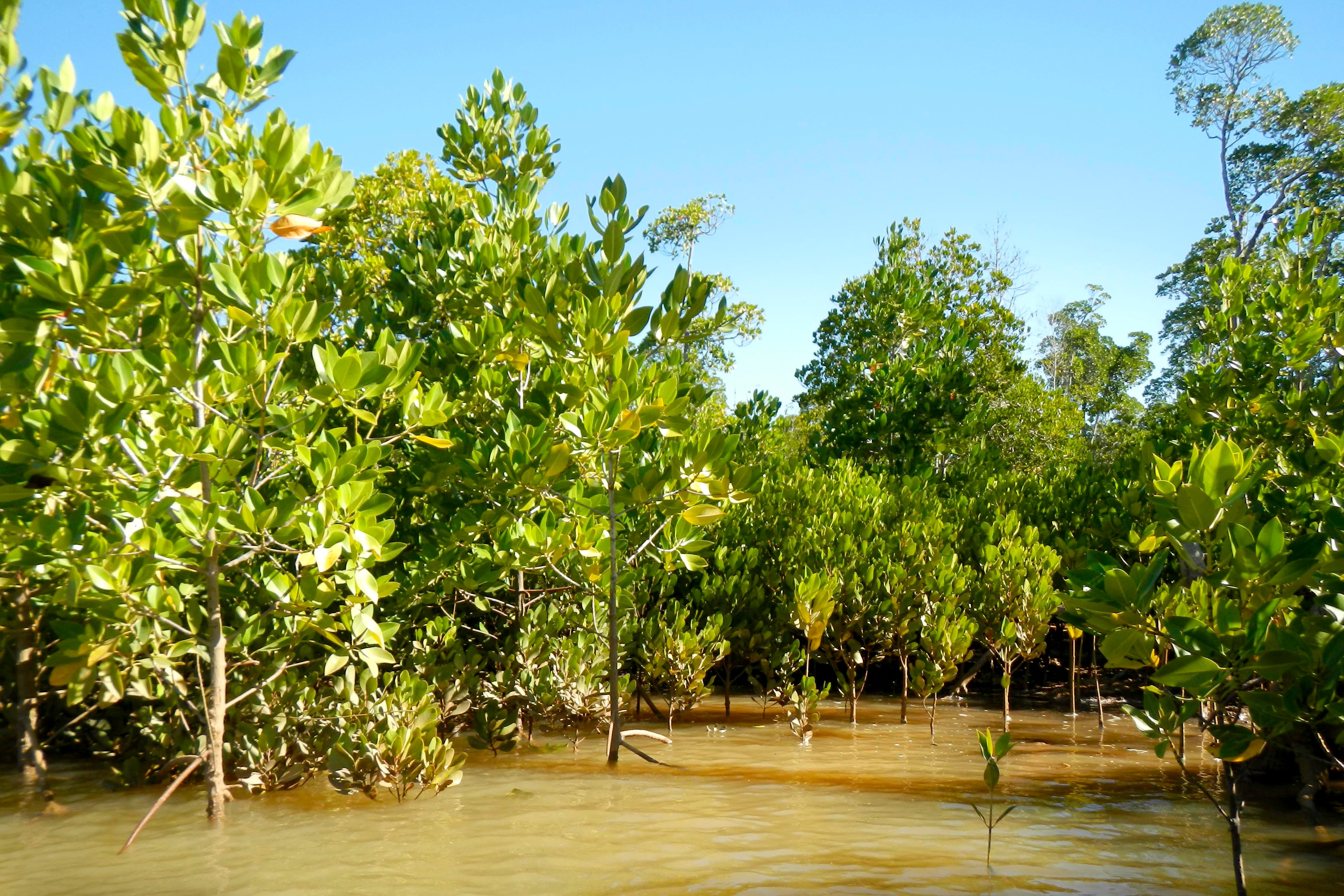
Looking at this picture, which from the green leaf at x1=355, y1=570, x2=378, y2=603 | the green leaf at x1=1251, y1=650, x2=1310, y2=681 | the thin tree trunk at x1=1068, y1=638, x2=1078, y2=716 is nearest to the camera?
the green leaf at x1=1251, y1=650, x2=1310, y2=681

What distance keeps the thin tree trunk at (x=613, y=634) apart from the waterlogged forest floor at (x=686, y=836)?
0.25 meters

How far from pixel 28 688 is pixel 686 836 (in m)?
4.19

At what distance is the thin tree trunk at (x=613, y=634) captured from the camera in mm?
6070

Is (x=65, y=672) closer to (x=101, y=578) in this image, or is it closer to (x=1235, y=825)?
(x=101, y=578)

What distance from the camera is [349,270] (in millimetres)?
6031

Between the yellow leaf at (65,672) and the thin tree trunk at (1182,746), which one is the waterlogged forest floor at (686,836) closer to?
the thin tree trunk at (1182,746)

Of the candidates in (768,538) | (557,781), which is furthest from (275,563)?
(768,538)

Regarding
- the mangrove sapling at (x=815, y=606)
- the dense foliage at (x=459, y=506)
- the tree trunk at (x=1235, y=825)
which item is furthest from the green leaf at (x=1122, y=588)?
the mangrove sapling at (x=815, y=606)

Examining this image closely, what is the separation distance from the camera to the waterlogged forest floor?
4117mm

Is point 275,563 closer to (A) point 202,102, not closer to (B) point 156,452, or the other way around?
(B) point 156,452

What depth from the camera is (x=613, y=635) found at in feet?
20.6

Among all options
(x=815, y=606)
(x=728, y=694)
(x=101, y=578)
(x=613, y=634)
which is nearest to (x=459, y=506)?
(x=613, y=634)

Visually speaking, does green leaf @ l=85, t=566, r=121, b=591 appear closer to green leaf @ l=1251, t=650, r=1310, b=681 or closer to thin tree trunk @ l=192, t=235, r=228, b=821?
thin tree trunk @ l=192, t=235, r=228, b=821

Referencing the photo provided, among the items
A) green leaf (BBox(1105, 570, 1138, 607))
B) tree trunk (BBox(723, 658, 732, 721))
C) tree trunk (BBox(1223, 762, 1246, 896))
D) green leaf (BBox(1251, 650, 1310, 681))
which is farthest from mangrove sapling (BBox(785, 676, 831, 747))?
green leaf (BBox(1251, 650, 1310, 681))
